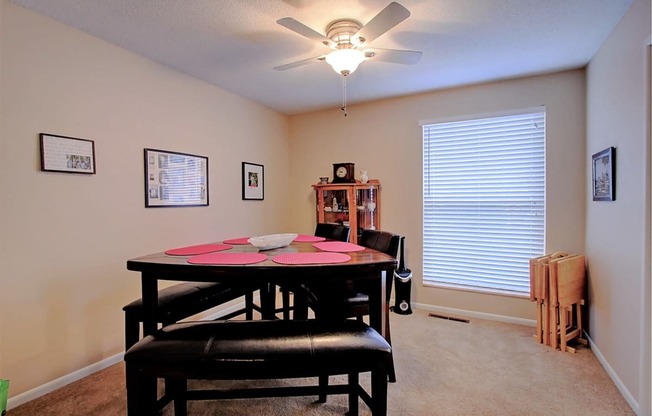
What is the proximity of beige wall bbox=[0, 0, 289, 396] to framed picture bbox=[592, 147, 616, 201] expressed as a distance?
3337 mm

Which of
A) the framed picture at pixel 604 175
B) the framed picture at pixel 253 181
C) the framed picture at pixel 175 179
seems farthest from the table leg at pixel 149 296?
the framed picture at pixel 604 175

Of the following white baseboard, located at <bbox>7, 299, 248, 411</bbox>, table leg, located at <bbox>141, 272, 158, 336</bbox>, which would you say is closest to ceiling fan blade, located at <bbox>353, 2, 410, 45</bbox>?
table leg, located at <bbox>141, 272, 158, 336</bbox>

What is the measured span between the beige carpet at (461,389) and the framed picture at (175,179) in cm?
134

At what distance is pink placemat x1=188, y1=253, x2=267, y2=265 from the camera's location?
1513 millimetres

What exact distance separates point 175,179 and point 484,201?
3044 millimetres

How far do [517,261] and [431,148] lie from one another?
145 cm

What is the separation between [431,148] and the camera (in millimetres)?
3559

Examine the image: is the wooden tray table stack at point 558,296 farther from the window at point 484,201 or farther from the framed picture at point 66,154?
the framed picture at point 66,154

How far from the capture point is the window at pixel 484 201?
3.11 meters

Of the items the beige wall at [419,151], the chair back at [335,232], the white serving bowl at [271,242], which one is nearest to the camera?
the white serving bowl at [271,242]

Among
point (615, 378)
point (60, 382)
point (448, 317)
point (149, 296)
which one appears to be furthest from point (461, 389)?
point (60, 382)

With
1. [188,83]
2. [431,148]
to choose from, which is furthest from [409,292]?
[188,83]

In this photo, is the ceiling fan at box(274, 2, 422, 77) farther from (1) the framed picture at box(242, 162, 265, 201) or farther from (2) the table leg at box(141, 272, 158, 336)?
(1) the framed picture at box(242, 162, 265, 201)

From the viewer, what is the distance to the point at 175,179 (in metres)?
2.88
